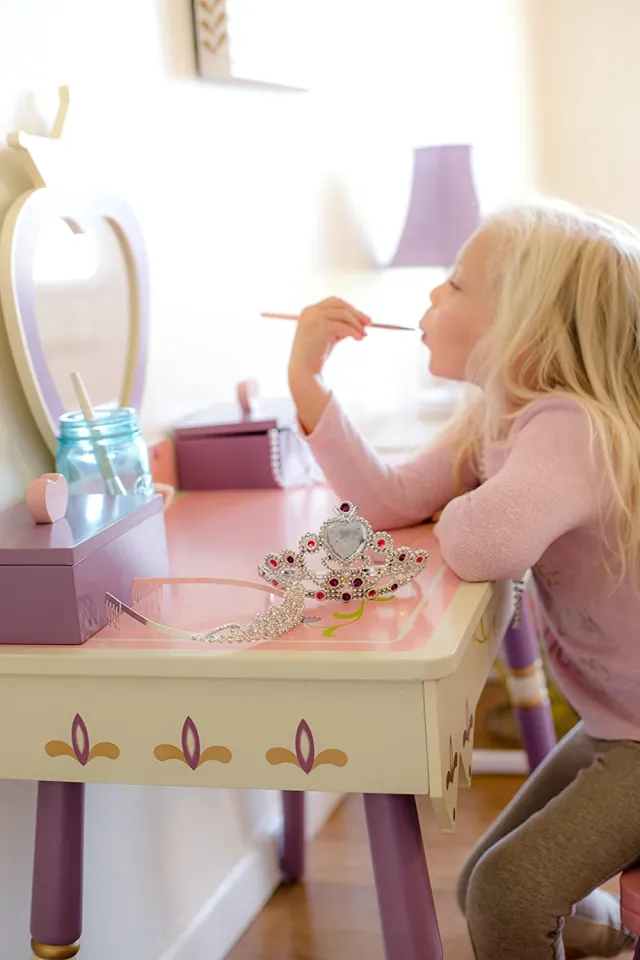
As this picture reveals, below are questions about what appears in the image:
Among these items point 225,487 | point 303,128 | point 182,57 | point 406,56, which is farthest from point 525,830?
point 406,56

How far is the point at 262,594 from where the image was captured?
1060 millimetres

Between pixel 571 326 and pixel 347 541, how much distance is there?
380mm

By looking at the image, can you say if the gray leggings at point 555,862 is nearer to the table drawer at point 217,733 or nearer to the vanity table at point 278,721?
the vanity table at point 278,721

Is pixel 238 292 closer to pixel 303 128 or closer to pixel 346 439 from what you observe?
pixel 303 128

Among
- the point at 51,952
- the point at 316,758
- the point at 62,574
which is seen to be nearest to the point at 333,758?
the point at 316,758

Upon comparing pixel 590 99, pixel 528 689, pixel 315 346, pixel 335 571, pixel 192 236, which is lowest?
pixel 528 689

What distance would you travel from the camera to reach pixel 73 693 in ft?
3.06

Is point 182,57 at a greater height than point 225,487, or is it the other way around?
point 182,57

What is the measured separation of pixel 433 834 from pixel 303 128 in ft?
4.05

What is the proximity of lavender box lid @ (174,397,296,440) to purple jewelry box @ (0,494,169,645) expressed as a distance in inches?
20.6

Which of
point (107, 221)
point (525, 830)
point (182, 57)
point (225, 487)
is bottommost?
point (525, 830)

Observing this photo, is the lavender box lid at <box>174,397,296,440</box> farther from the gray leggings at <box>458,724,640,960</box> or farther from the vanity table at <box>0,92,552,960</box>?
the gray leggings at <box>458,724,640,960</box>

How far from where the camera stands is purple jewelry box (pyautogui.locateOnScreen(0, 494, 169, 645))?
36.1 inches

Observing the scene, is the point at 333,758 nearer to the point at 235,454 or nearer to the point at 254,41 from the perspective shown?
the point at 235,454
